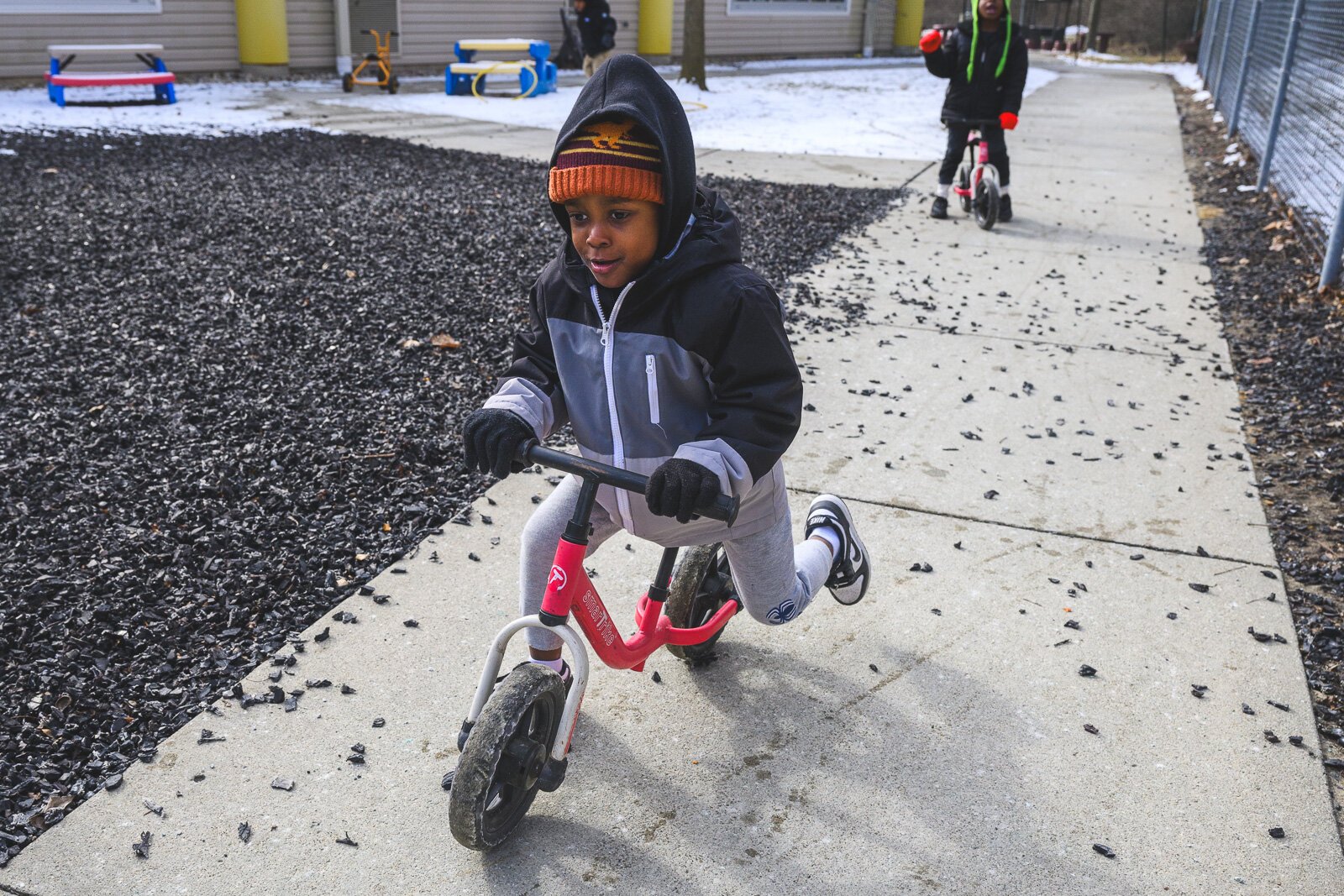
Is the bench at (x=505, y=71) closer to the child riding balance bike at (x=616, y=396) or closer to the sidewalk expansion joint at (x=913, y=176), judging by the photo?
the sidewalk expansion joint at (x=913, y=176)

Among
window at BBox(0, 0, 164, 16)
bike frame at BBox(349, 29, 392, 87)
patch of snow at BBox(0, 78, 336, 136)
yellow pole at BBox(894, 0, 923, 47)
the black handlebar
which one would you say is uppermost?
yellow pole at BBox(894, 0, 923, 47)

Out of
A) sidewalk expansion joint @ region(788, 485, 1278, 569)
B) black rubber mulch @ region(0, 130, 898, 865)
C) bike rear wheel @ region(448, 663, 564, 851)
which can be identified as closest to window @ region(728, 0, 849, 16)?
black rubber mulch @ region(0, 130, 898, 865)

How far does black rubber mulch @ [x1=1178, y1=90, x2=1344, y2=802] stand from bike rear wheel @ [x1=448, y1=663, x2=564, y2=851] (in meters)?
1.85

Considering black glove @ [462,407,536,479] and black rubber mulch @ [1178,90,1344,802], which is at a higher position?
black glove @ [462,407,536,479]

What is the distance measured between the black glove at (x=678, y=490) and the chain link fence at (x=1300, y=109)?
6000 mm

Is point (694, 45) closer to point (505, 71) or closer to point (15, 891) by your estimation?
point (505, 71)

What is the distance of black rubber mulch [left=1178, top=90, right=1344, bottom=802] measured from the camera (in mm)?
3234

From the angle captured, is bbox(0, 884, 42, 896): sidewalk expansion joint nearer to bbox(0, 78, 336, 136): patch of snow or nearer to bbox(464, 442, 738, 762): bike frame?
bbox(464, 442, 738, 762): bike frame

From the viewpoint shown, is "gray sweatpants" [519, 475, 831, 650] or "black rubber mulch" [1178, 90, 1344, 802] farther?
"black rubber mulch" [1178, 90, 1344, 802]

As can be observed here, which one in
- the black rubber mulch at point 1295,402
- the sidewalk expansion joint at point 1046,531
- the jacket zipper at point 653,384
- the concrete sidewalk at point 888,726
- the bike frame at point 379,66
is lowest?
the concrete sidewalk at point 888,726

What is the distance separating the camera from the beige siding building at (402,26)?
14266 mm

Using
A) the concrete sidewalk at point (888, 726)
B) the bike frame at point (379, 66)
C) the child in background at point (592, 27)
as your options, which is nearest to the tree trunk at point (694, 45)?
the child in background at point (592, 27)

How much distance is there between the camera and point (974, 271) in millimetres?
7312

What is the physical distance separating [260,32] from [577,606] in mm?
16201
